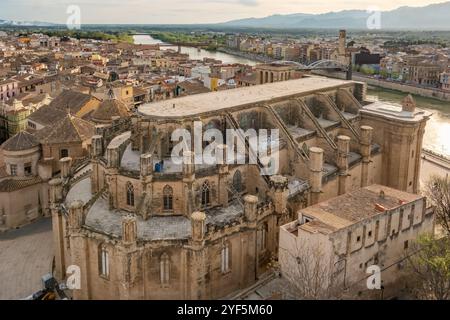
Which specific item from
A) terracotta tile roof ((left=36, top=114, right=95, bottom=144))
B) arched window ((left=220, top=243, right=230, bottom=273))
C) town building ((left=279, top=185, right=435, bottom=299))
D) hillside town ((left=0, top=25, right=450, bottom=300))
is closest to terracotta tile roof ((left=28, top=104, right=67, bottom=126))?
hillside town ((left=0, top=25, right=450, bottom=300))

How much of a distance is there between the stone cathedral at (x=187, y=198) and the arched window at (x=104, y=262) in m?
0.06

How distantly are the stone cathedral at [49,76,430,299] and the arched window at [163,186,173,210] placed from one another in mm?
53

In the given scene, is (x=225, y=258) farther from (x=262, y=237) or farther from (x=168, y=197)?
(x=168, y=197)

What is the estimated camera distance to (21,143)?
113 ft

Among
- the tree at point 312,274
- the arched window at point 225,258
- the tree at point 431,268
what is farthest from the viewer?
the arched window at point 225,258

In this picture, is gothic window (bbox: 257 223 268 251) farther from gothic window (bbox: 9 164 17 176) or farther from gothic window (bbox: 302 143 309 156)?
gothic window (bbox: 9 164 17 176)

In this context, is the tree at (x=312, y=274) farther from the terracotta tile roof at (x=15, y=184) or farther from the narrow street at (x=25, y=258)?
the terracotta tile roof at (x=15, y=184)

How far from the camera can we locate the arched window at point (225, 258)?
23.9 m

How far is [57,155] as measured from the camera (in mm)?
35438

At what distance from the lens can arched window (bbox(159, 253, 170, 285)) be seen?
2297 centimetres

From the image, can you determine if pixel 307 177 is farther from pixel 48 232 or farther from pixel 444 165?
pixel 444 165

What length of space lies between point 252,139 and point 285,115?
16.7 feet

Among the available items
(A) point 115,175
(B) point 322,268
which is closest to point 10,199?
(A) point 115,175

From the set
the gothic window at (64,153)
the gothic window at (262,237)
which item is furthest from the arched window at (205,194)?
the gothic window at (64,153)
